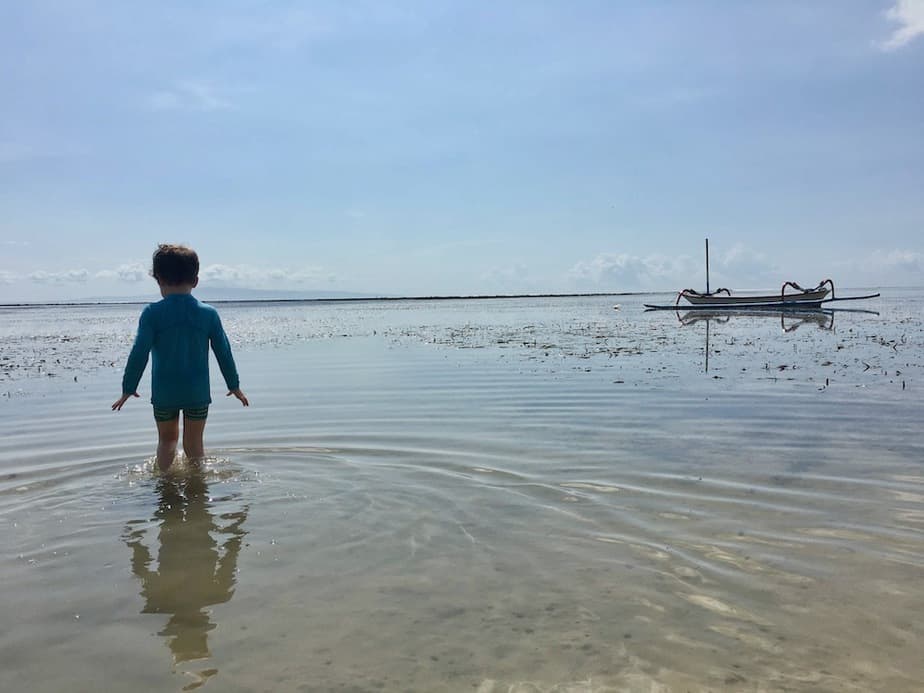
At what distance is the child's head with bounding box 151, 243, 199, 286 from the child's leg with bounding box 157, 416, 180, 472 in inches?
57.2

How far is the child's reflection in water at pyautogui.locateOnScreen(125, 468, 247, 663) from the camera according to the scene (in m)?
3.67

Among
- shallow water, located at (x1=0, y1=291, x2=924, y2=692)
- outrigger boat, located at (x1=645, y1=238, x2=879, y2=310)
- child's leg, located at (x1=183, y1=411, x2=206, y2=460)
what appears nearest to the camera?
shallow water, located at (x1=0, y1=291, x2=924, y2=692)

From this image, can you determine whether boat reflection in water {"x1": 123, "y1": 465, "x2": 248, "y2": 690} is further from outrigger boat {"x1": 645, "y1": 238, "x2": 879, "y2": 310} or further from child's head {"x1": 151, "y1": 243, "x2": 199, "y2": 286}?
outrigger boat {"x1": 645, "y1": 238, "x2": 879, "y2": 310}

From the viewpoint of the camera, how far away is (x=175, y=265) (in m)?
6.94

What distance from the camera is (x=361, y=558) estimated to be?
465 centimetres

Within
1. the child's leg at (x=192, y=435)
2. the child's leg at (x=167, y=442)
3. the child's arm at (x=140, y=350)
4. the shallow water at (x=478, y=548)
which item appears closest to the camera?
the shallow water at (x=478, y=548)

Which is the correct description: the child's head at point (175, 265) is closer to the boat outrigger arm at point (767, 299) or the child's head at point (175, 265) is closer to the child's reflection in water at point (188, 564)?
the child's reflection in water at point (188, 564)

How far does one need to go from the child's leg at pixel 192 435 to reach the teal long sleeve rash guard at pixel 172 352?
19 cm

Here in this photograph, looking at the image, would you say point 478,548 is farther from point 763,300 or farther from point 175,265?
point 763,300

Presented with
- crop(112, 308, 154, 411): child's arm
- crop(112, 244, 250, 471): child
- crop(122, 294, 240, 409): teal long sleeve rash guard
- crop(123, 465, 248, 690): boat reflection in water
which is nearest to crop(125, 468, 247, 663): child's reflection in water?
crop(123, 465, 248, 690): boat reflection in water

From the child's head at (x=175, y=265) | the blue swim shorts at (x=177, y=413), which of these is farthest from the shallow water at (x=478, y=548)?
the child's head at (x=175, y=265)

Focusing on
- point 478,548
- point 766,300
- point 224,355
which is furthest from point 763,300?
point 478,548

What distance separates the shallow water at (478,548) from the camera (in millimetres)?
3258

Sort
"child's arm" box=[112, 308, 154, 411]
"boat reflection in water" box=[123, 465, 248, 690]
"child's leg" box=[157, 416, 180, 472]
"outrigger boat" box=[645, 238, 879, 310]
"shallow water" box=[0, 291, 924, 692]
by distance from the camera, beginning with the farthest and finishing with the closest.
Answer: "outrigger boat" box=[645, 238, 879, 310] → "child's leg" box=[157, 416, 180, 472] → "child's arm" box=[112, 308, 154, 411] → "boat reflection in water" box=[123, 465, 248, 690] → "shallow water" box=[0, 291, 924, 692]
